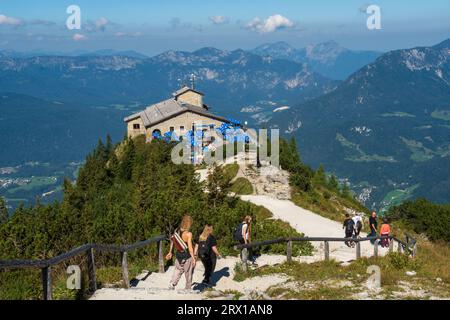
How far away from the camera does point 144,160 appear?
51.6 metres

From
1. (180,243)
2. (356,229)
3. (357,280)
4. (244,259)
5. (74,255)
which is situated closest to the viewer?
(74,255)

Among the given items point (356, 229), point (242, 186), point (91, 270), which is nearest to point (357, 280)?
Result: point (91, 270)

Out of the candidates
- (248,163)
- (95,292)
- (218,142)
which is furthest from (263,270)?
(218,142)

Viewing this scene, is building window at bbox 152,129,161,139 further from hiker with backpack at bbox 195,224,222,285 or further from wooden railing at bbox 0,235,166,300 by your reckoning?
hiker with backpack at bbox 195,224,222,285

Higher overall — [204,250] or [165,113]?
[165,113]

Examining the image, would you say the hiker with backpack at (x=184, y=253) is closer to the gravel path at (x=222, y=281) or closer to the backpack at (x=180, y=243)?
the backpack at (x=180, y=243)

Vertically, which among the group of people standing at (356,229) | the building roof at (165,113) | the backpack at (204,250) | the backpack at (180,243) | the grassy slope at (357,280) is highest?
the building roof at (165,113)

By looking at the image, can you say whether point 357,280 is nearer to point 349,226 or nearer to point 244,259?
point 244,259

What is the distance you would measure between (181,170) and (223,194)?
35.8ft

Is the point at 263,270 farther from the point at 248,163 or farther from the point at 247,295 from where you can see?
the point at 248,163

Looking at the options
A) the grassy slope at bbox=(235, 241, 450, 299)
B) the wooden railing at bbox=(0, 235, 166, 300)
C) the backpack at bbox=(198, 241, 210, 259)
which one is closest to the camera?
the wooden railing at bbox=(0, 235, 166, 300)

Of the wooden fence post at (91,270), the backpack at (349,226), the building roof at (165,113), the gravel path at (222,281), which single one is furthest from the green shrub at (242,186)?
the wooden fence post at (91,270)

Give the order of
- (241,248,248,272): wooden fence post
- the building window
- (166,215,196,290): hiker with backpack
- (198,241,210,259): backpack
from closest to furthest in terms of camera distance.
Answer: (166,215,196,290): hiker with backpack
(198,241,210,259): backpack
(241,248,248,272): wooden fence post
the building window

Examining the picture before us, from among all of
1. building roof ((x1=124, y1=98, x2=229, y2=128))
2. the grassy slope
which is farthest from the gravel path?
building roof ((x1=124, y1=98, x2=229, y2=128))
